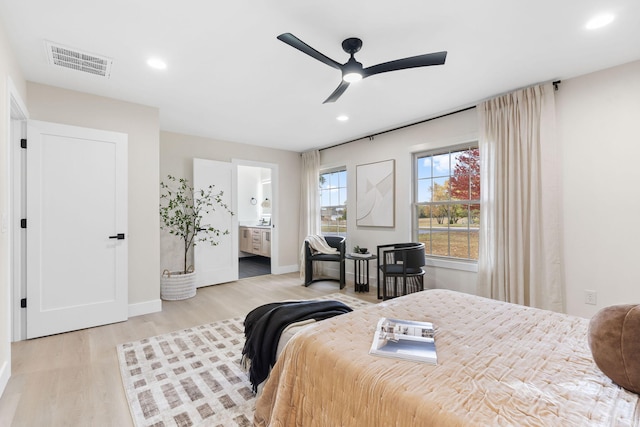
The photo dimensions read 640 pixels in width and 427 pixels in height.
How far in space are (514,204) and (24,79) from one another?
507 centimetres

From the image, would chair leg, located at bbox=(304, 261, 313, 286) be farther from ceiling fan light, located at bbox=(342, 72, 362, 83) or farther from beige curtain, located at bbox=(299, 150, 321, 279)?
ceiling fan light, located at bbox=(342, 72, 362, 83)

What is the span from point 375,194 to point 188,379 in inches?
142

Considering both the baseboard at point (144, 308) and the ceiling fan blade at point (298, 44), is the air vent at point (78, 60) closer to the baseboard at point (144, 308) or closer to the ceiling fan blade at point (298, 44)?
the ceiling fan blade at point (298, 44)

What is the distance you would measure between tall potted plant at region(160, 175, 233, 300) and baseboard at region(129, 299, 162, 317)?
0.52 meters

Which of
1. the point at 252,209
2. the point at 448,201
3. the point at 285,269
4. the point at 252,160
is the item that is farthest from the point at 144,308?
the point at 252,209

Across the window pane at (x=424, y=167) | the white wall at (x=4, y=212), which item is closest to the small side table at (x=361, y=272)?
the window pane at (x=424, y=167)

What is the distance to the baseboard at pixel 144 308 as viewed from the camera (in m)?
3.42

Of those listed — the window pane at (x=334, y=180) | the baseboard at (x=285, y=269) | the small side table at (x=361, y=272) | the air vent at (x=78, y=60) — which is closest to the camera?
the air vent at (x=78, y=60)

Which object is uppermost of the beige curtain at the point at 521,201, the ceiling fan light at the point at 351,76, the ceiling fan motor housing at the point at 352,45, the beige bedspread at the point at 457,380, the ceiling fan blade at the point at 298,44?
the ceiling fan motor housing at the point at 352,45

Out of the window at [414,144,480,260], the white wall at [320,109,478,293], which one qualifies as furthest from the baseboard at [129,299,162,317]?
the window at [414,144,480,260]

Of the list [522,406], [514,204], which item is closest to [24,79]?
[522,406]

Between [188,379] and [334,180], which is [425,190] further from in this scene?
[188,379]

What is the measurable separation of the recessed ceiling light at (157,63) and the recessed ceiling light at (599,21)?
3285 mm

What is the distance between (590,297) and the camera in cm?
Answer: 279
